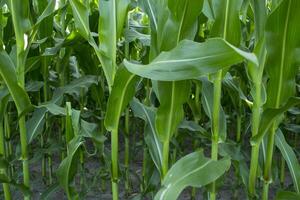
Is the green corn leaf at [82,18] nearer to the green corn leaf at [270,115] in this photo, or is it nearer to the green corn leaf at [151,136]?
the green corn leaf at [151,136]

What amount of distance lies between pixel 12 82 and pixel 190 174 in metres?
0.78

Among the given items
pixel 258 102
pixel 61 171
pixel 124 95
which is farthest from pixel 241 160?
pixel 61 171

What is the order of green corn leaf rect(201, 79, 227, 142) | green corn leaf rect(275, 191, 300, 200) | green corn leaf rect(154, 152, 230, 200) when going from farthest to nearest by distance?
green corn leaf rect(201, 79, 227, 142) → green corn leaf rect(275, 191, 300, 200) → green corn leaf rect(154, 152, 230, 200)

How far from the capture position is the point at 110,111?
162 cm

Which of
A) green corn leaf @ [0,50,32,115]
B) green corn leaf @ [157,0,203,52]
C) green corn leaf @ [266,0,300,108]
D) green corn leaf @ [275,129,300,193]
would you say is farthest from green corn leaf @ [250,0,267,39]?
green corn leaf @ [0,50,32,115]

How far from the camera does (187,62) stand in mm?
1216

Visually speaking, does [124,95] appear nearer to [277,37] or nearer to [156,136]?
[156,136]

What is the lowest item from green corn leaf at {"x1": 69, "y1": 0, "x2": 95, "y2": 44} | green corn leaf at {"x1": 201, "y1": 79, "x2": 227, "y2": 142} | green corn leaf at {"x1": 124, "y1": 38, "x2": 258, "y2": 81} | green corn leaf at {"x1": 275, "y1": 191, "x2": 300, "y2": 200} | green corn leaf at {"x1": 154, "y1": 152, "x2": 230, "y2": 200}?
green corn leaf at {"x1": 275, "y1": 191, "x2": 300, "y2": 200}

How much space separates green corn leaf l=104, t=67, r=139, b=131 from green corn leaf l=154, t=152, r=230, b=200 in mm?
306

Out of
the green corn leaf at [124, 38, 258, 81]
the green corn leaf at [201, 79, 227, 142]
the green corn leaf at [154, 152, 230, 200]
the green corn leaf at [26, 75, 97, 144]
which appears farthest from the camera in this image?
the green corn leaf at [26, 75, 97, 144]

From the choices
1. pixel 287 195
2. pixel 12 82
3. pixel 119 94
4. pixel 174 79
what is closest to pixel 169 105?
pixel 119 94

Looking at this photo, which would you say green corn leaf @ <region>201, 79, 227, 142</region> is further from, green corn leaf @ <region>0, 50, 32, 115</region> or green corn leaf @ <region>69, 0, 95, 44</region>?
green corn leaf @ <region>0, 50, 32, 115</region>

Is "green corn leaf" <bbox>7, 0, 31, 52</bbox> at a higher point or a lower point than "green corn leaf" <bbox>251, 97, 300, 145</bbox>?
higher

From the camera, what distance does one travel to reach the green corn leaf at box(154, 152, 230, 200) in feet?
4.63
